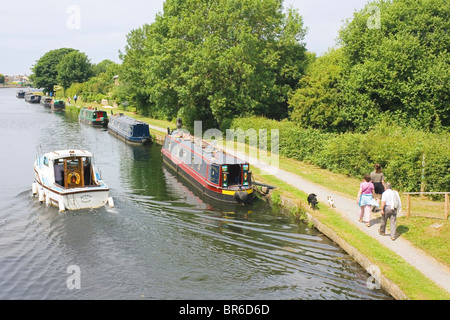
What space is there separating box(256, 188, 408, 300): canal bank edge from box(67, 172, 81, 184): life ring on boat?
8.73 meters

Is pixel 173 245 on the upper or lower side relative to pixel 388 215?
lower

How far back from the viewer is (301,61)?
127 feet

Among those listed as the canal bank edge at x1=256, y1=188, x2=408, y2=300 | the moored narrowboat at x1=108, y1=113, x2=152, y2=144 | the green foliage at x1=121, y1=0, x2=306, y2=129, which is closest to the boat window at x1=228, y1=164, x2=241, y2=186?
the canal bank edge at x1=256, y1=188, x2=408, y2=300

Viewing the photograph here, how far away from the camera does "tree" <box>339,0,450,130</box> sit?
26156mm

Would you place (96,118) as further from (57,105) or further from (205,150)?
(205,150)

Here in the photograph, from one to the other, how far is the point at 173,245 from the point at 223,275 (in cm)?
288

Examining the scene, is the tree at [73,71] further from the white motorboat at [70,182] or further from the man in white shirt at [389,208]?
the man in white shirt at [389,208]

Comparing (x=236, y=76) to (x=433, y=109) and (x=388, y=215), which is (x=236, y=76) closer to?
(x=433, y=109)

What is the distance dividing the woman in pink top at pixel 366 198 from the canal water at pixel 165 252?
162 cm

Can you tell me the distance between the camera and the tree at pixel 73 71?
96.3 meters

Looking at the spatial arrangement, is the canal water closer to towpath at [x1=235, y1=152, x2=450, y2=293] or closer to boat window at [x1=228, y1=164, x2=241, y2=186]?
towpath at [x1=235, y1=152, x2=450, y2=293]

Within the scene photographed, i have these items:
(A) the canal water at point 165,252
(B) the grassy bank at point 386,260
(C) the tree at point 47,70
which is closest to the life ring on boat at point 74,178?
(A) the canal water at point 165,252

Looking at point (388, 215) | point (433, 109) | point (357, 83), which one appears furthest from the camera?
point (357, 83)
